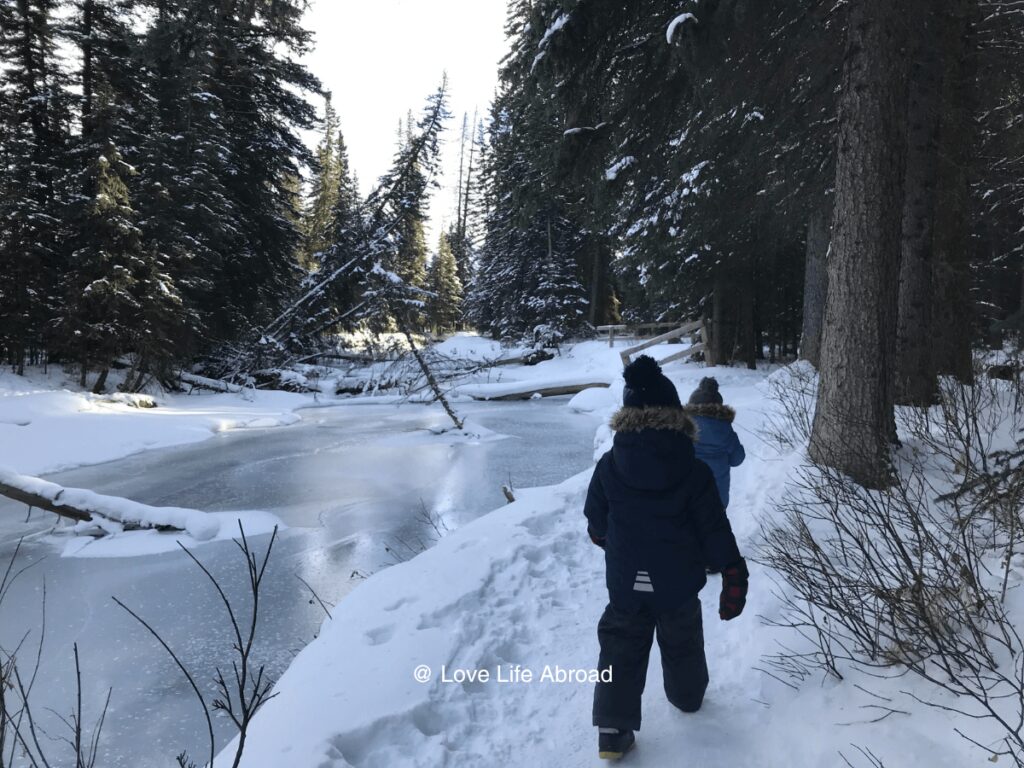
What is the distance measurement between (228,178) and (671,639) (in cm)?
2187

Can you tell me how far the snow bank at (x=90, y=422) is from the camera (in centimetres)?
1020

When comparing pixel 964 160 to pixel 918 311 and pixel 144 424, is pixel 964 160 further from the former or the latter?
pixel 144 424

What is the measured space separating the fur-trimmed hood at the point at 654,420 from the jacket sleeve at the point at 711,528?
0.22m

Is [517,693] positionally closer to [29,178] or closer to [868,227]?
[868,227]

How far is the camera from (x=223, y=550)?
6.52 metres

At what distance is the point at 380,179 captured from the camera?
507 inches

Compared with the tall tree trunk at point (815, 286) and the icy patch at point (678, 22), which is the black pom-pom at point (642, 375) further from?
the tall tree trunk at point (815, 286)

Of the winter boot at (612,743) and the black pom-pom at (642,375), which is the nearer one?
the winter boot at (612,743)

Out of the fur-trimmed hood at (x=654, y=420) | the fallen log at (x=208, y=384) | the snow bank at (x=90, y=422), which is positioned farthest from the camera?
the fallen log at (x=208, y=384)

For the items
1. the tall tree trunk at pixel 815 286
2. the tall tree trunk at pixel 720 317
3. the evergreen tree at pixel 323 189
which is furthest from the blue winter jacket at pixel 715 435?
the evergreen tree at pixel 323 189

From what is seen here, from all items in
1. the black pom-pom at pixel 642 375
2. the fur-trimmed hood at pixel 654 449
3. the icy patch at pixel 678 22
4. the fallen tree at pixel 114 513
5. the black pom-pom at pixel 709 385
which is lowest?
the fallen tree at pixel 114 513

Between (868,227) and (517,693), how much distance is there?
4.52m

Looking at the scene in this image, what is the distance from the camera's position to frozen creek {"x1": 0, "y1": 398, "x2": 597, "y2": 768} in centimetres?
397

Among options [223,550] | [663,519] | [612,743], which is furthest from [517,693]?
[223,550]
